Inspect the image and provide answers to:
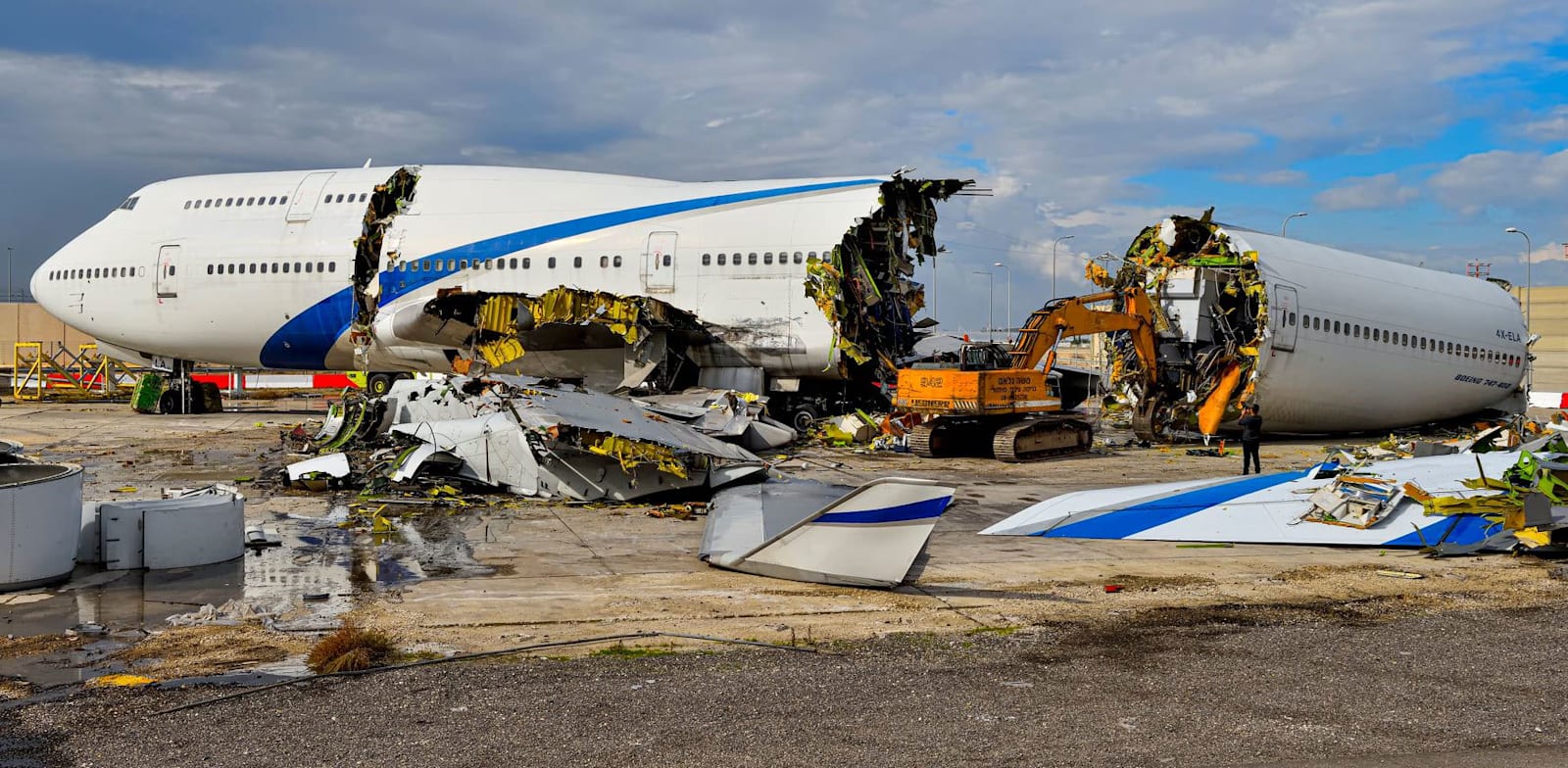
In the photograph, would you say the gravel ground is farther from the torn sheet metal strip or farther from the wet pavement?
the torn sheet metal strip

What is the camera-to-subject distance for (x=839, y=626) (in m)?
7.71

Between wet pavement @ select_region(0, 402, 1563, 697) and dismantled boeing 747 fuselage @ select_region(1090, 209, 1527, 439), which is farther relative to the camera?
dismantled boeing 747 fuselage @ select_region(1090, 209, 1527, 439)

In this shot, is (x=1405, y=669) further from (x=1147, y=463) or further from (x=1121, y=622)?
(x=1147, y=463)

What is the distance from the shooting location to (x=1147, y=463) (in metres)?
19.4

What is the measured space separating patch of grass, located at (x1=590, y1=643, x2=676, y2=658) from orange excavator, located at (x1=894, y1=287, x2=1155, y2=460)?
1256 centimetres

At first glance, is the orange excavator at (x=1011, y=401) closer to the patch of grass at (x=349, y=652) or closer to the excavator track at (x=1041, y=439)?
the excavator track at (x=1041, y=439)

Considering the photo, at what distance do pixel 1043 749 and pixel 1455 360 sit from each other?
23.3 meters

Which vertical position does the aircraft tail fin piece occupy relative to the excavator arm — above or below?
below

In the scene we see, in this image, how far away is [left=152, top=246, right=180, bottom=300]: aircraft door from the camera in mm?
25141

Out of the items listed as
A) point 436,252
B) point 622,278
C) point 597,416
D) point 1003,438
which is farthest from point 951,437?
point 436,252

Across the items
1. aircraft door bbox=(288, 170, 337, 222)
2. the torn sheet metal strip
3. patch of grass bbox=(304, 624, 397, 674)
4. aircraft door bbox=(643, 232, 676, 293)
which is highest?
aircraft door bbox=(288, 170, 337, 222)

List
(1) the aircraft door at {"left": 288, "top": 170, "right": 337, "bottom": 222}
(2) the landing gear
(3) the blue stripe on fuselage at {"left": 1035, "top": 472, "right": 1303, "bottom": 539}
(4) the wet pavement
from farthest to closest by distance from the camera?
1. (2) the landing gear
2. (1) the aircraft door at {"left": 288, "top": 170, "right": 337, "bottom": 222}
3. (3) the blue stripe on fuselage at {"left": 1035, "top": 472, "right": 1303, "bottom": 539}
4. (4) the wet pavement

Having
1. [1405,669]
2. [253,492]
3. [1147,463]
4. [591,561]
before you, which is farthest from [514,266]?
[1405,669]

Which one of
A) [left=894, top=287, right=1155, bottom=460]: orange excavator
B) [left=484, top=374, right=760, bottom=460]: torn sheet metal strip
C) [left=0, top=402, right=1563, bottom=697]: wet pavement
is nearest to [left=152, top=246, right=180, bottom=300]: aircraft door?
[left=484, top=374, right=760, bottom=460]: torn sheet metal strip
